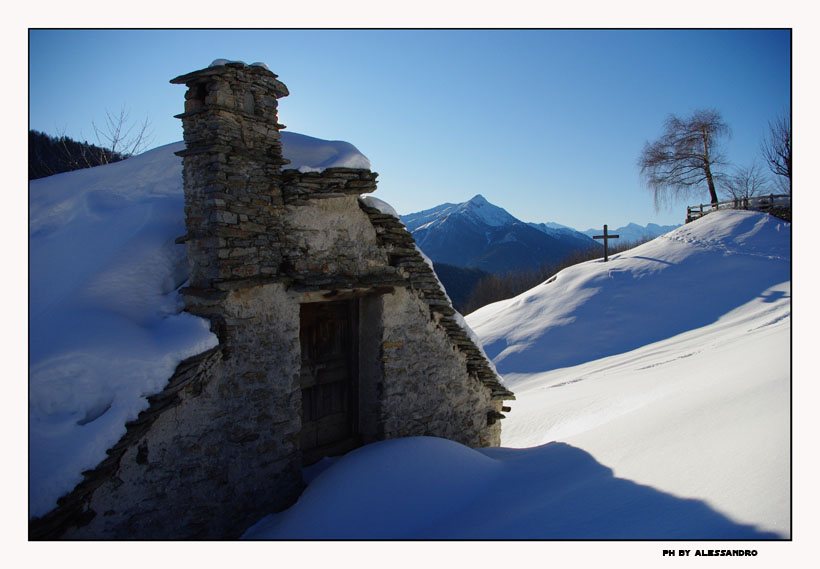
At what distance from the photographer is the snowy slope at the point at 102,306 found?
3889mm

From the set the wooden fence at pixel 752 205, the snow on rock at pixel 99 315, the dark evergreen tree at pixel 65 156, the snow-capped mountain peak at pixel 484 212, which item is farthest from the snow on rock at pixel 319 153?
the snow-capped mountain peak at pixel 484 212

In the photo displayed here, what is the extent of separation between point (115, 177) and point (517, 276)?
32204mm

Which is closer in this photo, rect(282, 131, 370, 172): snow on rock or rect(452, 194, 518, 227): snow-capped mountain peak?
rect(282, 131, 370, 172): snow on rock

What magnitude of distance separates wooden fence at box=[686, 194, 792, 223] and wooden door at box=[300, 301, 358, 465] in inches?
956

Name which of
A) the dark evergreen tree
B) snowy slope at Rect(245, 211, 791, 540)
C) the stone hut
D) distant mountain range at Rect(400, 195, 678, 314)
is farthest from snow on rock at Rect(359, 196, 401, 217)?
distant mountain range at Rect(400, 195, 678, 314)

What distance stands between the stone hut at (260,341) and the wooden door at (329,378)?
0.02 metres

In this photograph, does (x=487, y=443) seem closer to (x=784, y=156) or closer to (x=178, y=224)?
(x=178, y=224)

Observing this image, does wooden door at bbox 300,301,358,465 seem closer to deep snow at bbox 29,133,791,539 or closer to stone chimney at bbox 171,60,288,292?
deep snow at bbox 29,133,791,539

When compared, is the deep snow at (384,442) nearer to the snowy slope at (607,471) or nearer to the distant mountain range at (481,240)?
the snowy slope at (607,471)

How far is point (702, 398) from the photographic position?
6797 mm

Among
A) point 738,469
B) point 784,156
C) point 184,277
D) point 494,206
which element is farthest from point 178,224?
point 494,206

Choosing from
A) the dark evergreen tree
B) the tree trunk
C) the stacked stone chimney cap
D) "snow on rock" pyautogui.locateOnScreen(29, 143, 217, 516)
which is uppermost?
the tree trunk

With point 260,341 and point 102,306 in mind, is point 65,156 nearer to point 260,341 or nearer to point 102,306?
point 102,306

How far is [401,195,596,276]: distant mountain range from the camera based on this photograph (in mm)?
65188
